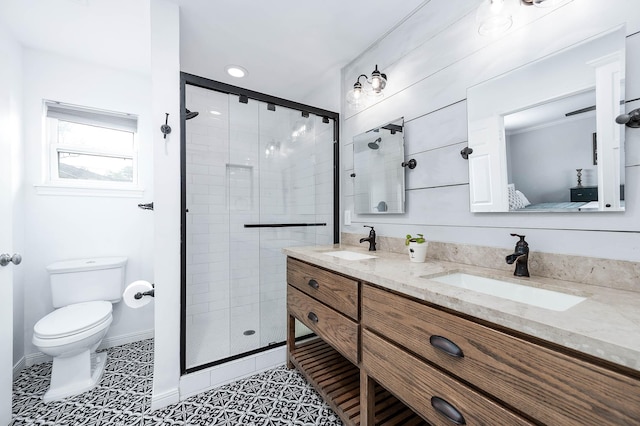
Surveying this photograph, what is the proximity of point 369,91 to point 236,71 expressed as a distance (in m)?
1.23

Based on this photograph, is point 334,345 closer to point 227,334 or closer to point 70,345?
point 227,334

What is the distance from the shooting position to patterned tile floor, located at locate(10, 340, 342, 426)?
1.42 m

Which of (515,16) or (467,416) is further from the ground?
(515,16)

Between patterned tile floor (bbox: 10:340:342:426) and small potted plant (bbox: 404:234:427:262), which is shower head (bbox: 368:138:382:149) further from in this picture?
patterned tile floor (bbox: 10:340:342:426)

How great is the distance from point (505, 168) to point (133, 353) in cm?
286

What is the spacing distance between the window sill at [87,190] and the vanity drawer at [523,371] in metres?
2.38

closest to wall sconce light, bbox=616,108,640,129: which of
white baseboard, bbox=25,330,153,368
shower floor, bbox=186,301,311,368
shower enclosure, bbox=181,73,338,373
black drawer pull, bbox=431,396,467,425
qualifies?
black drawer pull, bbox=431,396,467,425

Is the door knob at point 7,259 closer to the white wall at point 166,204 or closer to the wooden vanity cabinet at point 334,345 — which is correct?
the white wall at point 166,204

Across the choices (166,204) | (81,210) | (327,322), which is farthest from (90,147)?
(327,322)

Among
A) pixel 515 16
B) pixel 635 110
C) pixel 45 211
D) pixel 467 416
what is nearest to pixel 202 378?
pixel 467 416

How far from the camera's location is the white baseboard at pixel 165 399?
1.49 metres

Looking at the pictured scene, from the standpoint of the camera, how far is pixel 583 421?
543mm

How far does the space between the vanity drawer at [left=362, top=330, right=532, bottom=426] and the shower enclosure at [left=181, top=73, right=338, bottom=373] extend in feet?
3.85

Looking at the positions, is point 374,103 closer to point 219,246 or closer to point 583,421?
point 219,246
